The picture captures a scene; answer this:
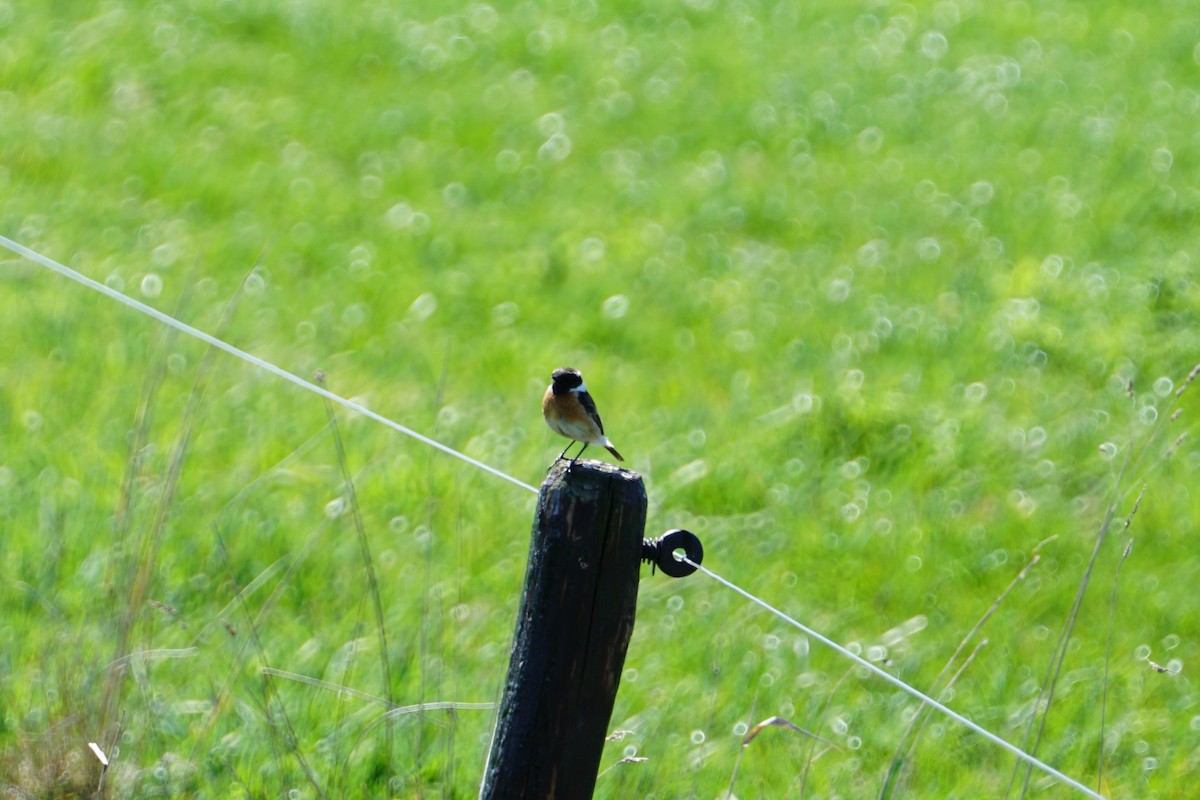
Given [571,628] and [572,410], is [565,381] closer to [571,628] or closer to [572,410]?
[572,410]

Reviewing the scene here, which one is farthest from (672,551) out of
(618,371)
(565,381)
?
(618,371)

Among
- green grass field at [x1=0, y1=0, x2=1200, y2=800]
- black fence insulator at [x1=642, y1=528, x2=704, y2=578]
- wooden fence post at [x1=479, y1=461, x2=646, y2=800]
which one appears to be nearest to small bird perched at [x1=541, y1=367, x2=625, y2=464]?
green grass field at [x1=0, y1=0, x2=1200, y2=800]

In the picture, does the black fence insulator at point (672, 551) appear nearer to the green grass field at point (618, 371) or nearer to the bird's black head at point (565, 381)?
the green grass field at point (618, 371)

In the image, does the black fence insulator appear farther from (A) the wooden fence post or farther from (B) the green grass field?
(B) the green grass field

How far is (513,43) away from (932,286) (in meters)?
4.84

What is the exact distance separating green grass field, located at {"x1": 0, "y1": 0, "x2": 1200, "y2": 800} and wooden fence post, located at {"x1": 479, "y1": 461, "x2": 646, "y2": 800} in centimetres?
77

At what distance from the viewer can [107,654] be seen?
4.28 meters

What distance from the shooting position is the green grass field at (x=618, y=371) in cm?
459

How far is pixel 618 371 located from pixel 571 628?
195 inches

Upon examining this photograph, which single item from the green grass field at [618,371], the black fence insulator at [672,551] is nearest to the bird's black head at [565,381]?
the green grass field at [618,371]

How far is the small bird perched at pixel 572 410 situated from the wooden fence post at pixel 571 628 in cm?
104

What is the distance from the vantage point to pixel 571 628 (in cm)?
281

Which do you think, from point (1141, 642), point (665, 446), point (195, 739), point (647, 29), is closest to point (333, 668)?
point (195, 739)

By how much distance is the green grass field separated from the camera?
4.59 meters
